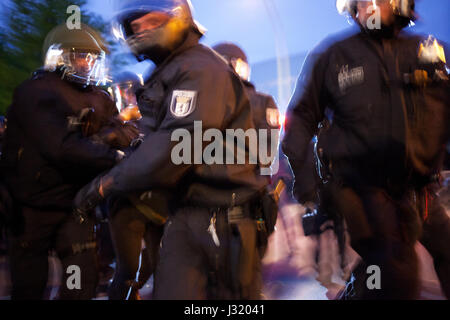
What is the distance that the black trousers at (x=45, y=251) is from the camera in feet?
9.55

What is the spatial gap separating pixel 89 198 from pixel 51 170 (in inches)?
38.0

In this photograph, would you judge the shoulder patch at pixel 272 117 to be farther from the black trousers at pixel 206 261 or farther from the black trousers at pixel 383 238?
the black trousers at pixel 206 261

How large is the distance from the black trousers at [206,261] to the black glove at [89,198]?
1.26 ft

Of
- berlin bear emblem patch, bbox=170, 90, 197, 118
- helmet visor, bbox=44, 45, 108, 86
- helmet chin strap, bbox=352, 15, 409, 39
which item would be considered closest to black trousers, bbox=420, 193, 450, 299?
helmet chin strap, bbox=352, 15, 409, 39

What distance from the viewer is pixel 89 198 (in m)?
2.11

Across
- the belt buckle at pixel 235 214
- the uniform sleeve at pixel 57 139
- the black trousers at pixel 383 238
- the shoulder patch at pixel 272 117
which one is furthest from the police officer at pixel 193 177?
the shoulder patch at pixel 272 117

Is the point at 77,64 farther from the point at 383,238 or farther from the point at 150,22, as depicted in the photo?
the point at 383,238

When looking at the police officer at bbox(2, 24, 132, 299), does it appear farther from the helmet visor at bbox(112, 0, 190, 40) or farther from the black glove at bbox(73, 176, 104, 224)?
the helmet visor at bbox(112, 0, 190, 40)

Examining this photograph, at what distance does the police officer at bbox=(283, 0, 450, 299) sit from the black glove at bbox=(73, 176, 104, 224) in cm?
127

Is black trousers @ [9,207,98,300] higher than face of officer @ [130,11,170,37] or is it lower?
lower

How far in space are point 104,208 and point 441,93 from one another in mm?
2586

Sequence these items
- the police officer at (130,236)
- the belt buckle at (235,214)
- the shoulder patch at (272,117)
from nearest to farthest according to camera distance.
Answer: the belt buckle at (235,214) < the police officer at (130,236) < the shoulder patch at (272,117)

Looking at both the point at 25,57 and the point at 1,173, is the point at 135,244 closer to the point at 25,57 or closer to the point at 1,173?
the point at 1,173

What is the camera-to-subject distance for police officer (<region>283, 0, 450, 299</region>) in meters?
2.32
